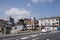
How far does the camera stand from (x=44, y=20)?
14400 centimetres

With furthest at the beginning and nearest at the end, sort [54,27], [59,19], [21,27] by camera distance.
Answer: [59,19]
[54,27]
[21,27]

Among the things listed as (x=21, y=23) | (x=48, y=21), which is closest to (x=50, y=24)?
(x=48, y=21)

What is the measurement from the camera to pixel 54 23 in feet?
441

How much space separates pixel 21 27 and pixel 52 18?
2120 inches

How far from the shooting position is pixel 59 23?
434 feet

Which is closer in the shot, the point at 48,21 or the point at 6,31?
the point at 6,31

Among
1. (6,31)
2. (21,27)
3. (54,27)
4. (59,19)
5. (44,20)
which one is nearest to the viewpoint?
(6,31)

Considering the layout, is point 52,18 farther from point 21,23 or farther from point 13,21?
point 21,23

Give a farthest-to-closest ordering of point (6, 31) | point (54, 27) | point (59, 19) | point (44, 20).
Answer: point (44, 20)
point (59, 19)
point (54, 27)
point (6, 31)

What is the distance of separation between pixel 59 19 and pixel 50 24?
8.82 metres

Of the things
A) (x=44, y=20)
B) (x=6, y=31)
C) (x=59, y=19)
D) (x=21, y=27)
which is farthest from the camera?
(x=44, y=20)

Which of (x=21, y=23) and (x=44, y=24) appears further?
(x=44, y=24)

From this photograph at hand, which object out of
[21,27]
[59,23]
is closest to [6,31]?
[21,27]

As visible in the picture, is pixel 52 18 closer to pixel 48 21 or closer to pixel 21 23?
pixel 48 21
